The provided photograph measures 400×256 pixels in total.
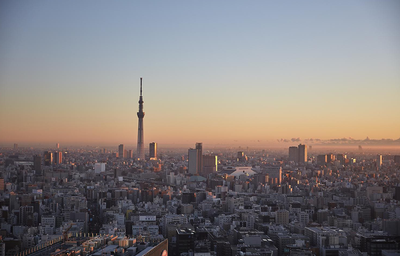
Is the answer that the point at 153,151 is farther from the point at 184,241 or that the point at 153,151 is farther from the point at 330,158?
the point at 184,241

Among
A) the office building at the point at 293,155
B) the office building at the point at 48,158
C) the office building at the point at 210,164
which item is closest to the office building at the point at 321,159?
the office building at the point at 293,155

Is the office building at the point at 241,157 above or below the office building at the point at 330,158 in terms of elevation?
below

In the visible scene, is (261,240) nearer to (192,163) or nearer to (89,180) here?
(89,180)

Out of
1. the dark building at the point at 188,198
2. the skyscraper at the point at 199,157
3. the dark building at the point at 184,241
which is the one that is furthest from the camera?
the skyscraper at the point at 199,157

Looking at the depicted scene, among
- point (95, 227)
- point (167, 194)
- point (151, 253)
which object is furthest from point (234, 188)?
point (151, 253)

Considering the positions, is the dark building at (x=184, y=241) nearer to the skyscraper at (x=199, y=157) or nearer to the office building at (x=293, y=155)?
the skyscraper at (x=199, y=157)

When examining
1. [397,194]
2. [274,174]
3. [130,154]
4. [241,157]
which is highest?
[130,154]

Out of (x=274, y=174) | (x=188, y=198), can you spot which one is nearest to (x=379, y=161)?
(x=274, y=174)

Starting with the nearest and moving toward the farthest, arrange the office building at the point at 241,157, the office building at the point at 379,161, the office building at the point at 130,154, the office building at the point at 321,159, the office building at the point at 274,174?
the office building at the point at 379,161 < the office building at the point at 274,174 < the office building at the point at 321,159 < the office building at the point at 130,154 < the office building at the point at 241,157

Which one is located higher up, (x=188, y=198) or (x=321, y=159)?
(x=321, y=159)

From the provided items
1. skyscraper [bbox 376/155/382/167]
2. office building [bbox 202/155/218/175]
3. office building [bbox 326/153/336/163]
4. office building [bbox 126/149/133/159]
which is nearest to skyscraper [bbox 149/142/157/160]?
office building [bbox 126/149/133/159]

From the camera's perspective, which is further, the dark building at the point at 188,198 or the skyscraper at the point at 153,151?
the skyscraper at the point at 153,151
